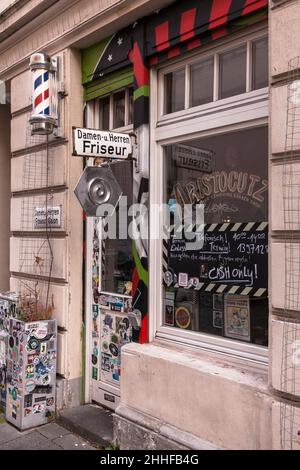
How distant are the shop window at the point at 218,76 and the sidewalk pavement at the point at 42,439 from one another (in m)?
3.13

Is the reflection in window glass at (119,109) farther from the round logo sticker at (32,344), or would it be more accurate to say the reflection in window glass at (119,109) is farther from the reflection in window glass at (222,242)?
the round logo sticker at (32,344)

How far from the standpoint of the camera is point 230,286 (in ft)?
12.4

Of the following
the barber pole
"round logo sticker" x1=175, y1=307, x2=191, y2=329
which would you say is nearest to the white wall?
the barber pole

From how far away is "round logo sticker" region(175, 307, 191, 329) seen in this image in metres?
4.15

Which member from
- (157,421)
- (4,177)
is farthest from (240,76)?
(4,177)

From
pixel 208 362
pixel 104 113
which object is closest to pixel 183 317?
pixel 208 362

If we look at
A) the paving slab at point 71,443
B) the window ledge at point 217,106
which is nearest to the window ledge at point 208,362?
the paving slab at point 71,443

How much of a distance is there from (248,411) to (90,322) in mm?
2372

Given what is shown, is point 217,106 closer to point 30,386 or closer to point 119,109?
point 119,109

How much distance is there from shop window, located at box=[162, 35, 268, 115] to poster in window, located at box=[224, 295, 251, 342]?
1.62 meters

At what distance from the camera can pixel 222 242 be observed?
3848mm

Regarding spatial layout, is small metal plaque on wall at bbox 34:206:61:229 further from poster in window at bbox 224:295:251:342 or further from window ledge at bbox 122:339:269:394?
poster in window at bbox 224:295:251:342
